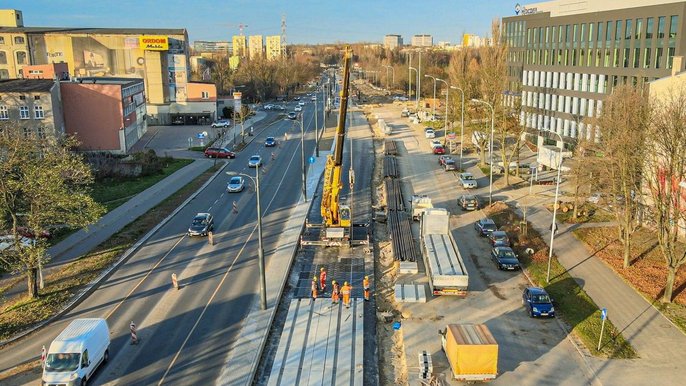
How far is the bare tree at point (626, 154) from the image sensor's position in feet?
103

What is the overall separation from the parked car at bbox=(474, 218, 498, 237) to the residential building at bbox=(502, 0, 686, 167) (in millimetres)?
14729

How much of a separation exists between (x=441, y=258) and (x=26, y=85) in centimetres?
5054

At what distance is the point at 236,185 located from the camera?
1960 inches

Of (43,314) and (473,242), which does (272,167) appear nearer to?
(473,242)

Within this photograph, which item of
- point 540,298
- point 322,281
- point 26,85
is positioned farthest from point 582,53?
point 26,85

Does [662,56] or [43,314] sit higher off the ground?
[662,56]

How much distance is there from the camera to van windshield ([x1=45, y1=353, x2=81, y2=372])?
→ 20078 millimetres

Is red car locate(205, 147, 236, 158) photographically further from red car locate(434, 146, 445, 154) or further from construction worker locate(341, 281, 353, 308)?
construction worker locate(341, 281, 353, 308)

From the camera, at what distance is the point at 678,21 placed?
51.3 m

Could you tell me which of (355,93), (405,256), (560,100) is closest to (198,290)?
(405,256)

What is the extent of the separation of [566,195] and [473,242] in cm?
1534

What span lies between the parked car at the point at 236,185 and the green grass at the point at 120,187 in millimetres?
8206

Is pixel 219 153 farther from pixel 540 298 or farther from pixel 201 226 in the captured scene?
pixel 540 298

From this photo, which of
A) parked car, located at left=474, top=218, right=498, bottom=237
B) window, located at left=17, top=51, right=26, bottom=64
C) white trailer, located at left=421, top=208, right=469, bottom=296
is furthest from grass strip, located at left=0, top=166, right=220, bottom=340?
window, located at left=17, top=51, right=26, bottom=64
